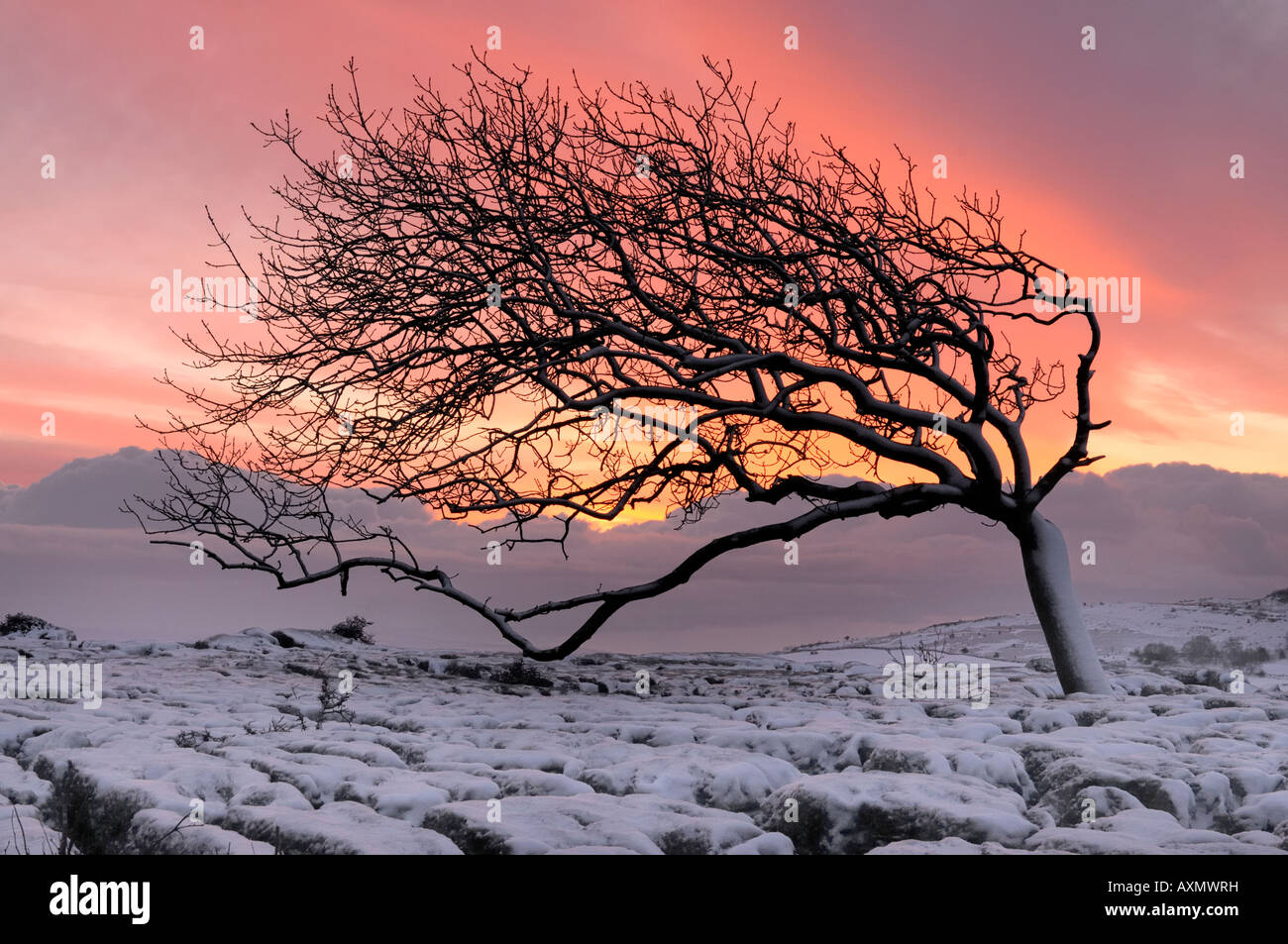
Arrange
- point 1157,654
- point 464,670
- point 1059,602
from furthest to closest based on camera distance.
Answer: point 1157,654 → point 464,670 → point 1059,602

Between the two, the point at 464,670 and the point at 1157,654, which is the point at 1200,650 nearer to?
the point at 1157,654

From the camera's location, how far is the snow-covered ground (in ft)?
15.1

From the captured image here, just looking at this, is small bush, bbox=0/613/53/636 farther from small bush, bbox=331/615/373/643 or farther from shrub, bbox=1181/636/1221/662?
shrub, bbox=1181/636/1221/662

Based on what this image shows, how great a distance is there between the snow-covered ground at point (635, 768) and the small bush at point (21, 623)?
6.71m

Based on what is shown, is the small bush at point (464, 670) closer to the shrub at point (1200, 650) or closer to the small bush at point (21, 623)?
the small bush at point (21, 623)

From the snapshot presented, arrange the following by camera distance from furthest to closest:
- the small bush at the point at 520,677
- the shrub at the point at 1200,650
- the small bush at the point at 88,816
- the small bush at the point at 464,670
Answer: the shrub at the point at 1200,650
the small bush at the point at 464,670
the small bush at the point at 520,677
the small bush at the point at 88,816

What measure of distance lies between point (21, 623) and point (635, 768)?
13.9 metres

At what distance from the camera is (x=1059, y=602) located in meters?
9.46

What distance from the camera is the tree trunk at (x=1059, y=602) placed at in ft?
Result: 30.8

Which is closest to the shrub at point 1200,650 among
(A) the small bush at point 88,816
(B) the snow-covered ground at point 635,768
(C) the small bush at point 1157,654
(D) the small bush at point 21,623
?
(C) the small bush at point 1157,654

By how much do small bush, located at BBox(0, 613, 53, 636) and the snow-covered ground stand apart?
671cm

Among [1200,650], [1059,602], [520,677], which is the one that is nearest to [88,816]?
[520,677]
